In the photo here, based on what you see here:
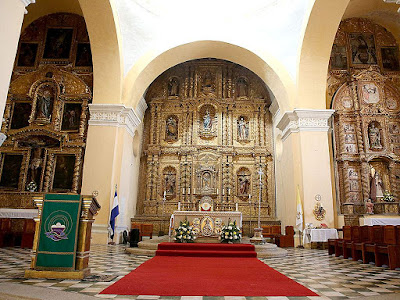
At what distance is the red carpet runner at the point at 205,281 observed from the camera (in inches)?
157

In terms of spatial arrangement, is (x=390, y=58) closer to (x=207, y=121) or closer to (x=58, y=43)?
(x=207, y=121)

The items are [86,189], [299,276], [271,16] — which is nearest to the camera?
[299,276]

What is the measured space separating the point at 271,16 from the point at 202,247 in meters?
9.55

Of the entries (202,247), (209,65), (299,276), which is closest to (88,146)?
(202,247)

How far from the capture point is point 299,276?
530cm

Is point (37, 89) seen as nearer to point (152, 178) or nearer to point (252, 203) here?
point (152, 178)

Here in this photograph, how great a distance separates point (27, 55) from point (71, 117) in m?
3.67

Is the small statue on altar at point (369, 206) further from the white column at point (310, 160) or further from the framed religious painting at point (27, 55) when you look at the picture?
the framed religious painting at point (27, 55)

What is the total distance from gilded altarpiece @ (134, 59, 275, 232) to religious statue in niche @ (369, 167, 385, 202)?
4.18 meters

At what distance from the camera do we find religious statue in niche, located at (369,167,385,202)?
478 inches

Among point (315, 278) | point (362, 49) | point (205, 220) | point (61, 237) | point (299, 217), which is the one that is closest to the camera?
point (61, 237)

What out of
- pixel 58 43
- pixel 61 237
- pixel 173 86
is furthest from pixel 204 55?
pixel 61 237

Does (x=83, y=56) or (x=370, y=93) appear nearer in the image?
(x=370, y=93)

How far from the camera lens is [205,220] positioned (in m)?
10.1
